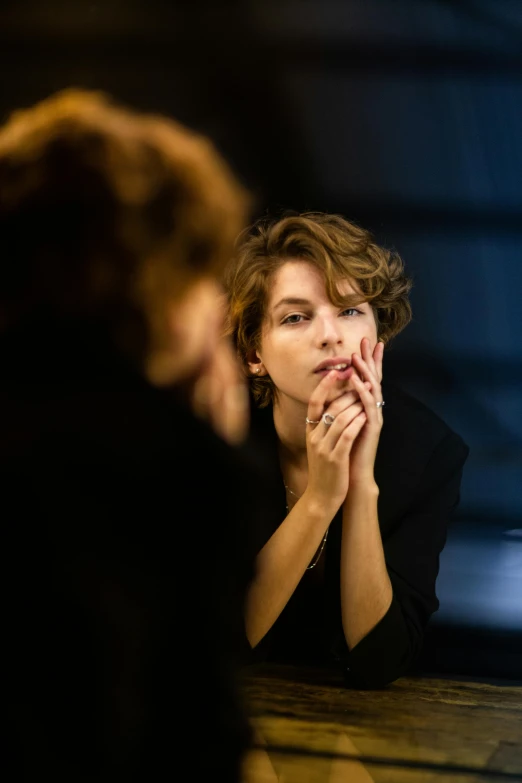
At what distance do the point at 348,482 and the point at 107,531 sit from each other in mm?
794

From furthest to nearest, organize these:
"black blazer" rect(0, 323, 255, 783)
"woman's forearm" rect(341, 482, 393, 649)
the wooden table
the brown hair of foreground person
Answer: "woman's forearm" rect(341, 482, 393, 649), the wooden table, the brown hair of foreground person, "black blazer" rect(0, 323, 255, 783)

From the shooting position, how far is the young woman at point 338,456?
1813mm

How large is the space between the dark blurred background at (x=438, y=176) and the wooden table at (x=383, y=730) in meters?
0.08

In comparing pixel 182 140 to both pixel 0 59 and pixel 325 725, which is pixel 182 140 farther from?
pixel 325 725

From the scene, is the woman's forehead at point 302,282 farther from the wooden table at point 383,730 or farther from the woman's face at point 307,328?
the wooden table at point 383,730

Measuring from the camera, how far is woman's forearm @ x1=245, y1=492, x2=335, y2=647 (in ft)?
5.99

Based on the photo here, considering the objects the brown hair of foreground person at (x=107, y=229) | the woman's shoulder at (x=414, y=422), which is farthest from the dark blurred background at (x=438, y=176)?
the brown hair of foreground person at (x=107, y=229)

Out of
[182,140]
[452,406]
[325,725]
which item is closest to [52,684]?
[325,725]

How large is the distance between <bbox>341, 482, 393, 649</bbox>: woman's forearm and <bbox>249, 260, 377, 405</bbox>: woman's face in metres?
0.23

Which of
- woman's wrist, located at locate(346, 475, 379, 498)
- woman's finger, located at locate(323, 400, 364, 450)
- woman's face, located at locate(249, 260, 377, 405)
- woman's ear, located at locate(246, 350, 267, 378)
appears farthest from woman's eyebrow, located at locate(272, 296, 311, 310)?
woman's wrist, located at locate(346, 475, 379, 498)

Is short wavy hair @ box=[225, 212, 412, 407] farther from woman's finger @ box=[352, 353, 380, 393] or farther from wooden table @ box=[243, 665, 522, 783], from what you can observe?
wooden table @ box=[243, 665, 522, 783]

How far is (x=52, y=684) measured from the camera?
3.73 ft

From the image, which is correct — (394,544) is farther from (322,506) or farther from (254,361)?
(254,361)

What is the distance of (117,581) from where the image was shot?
1.12m
